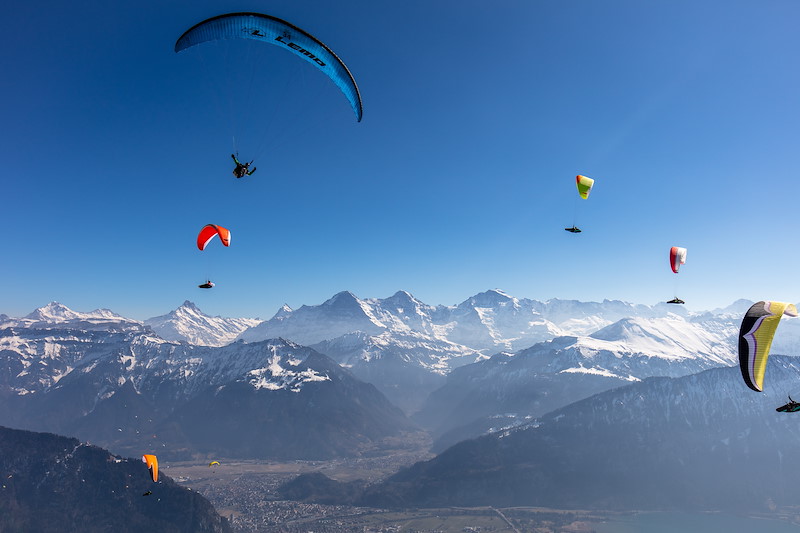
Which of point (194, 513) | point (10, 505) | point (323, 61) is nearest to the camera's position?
point (323, 61)

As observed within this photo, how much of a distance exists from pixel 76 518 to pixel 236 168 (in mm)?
216829

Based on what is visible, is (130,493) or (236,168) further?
(130,493)

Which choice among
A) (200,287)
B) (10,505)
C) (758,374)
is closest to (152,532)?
(10,505)

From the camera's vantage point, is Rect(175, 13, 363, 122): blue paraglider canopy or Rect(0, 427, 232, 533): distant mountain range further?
Rect(0, 427, 232, 533): distant mountain range

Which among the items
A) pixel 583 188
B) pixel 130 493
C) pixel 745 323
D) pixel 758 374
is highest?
pixel 583 188

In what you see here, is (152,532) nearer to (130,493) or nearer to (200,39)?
(130,493)

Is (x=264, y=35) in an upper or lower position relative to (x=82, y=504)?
upper

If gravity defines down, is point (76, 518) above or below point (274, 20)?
below

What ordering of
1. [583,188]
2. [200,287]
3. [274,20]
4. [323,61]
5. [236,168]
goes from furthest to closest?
[583,188], [200,287], [236,168], [323,61], [274,20]

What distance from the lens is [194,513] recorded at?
19450 cm

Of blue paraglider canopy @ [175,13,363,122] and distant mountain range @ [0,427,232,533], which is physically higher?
blue paraglider canopy @ [175,13,363,122]

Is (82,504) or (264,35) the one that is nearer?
(264,35)

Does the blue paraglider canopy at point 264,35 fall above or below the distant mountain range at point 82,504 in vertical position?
above

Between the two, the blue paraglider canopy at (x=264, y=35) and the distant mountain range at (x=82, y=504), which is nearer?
the blue paraglider canopy at (x=264, y=35)
